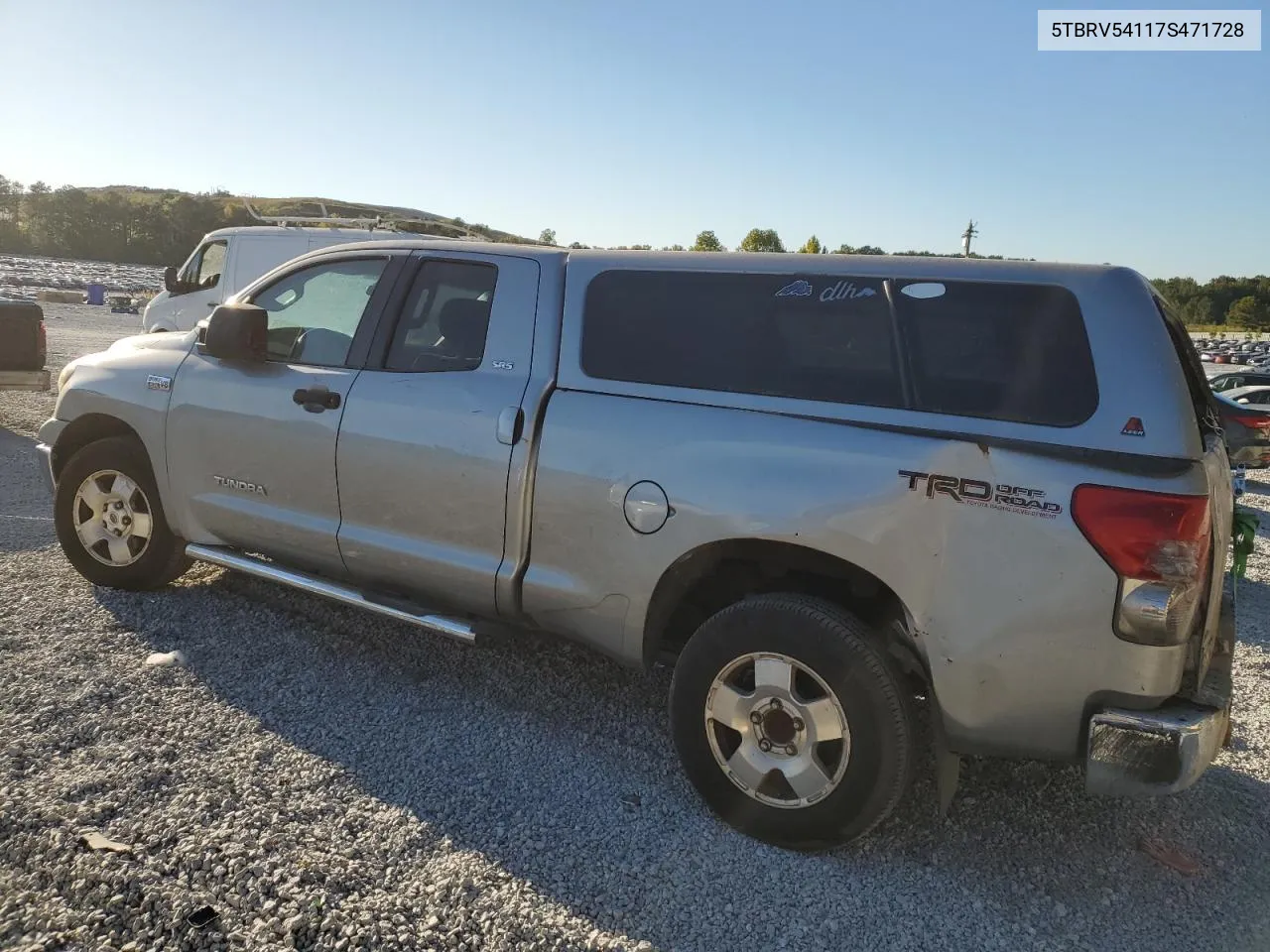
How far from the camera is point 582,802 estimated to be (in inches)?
126

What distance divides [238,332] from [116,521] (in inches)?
56.2

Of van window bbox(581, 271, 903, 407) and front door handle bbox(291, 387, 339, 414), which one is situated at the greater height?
van window bbox(581, 271, 903, 407)

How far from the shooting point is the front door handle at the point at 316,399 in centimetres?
399

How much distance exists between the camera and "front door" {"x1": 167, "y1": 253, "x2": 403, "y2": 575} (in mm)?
4059

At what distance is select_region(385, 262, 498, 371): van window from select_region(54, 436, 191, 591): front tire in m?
1.74

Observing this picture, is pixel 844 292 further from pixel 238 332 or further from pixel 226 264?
pixel 226 264

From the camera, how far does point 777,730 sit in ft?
9.71

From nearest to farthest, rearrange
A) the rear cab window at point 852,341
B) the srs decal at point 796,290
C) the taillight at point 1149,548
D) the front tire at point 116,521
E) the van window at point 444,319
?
the taillight at point 1149,548
the rear cab window at point 852,341
the srs decal at point 796,290
the van window at point 444,319
the front tire at point 116,521

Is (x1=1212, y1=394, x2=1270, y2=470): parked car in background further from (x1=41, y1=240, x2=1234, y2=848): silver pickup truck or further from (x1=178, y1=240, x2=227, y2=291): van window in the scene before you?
(x1=178, y1=240, x2=227, y2=291): van window

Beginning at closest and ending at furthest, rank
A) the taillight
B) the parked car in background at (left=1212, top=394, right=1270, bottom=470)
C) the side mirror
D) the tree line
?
1. the taillight
2. the side mirror
3. the parked car in background at (left=1212, top=394, right=1270, bottom=470)
4. the tree line

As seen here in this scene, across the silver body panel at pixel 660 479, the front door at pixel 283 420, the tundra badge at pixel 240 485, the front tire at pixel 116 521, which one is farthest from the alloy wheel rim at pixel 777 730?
the front tire at pixel 116 521

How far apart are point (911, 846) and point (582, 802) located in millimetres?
1138

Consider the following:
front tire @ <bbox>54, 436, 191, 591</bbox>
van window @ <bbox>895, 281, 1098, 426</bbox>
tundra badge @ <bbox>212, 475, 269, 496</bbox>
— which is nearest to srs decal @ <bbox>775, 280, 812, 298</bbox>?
van window @ <bbox>895, 281, 1098, 426</bbox>

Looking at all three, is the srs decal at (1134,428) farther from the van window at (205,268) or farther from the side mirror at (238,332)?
the van window at (205,268)
